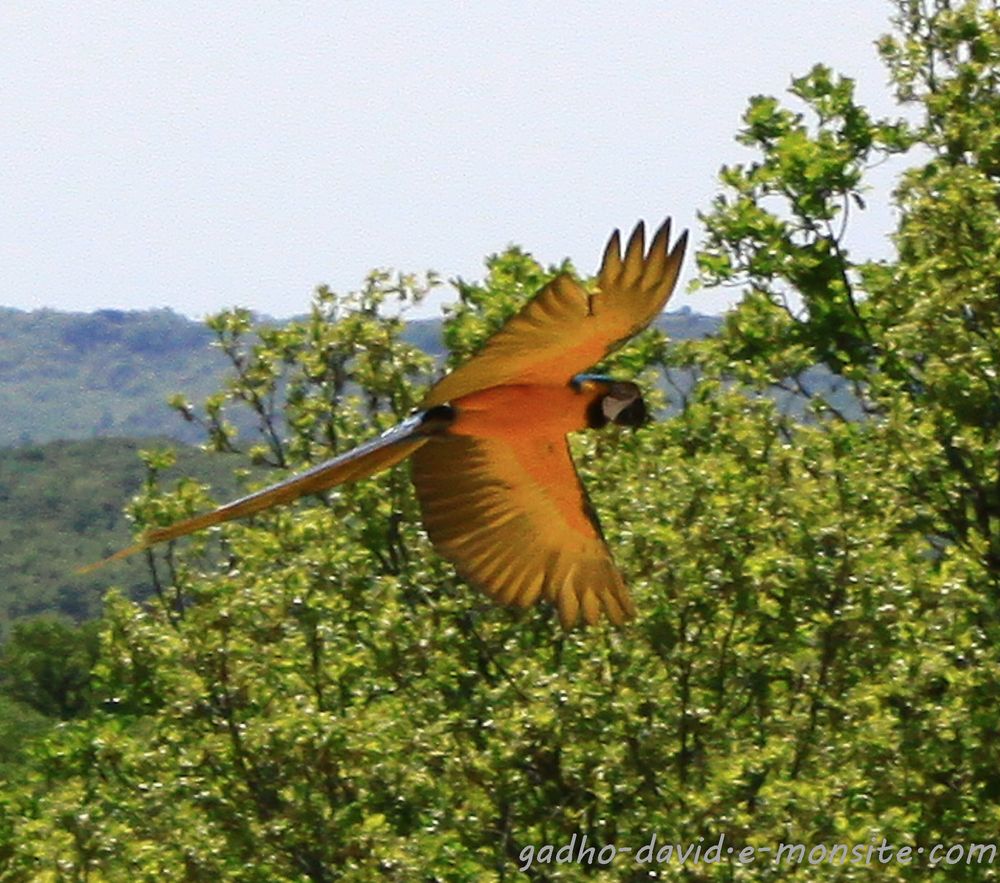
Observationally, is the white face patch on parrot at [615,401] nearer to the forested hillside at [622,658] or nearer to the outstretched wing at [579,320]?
the outstretched wing at [579,320]

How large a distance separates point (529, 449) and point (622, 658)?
190 inches

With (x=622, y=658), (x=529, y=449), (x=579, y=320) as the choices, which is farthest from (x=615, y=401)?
(x=622, y=658)

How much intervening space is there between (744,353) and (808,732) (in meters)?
7.33

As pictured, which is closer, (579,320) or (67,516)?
(579,320)

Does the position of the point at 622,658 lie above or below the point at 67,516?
above

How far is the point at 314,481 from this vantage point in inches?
225

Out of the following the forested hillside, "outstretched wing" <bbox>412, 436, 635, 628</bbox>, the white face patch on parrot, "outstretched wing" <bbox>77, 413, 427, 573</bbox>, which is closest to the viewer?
"outstretched wing" <bbox>77, 413, 427, 573</bbox>

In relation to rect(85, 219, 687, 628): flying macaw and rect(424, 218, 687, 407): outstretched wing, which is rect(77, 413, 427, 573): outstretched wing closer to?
rect(85, 219, 687, 628): flying macaw

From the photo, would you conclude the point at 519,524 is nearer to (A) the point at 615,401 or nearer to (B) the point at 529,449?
(B) the point at 529,449

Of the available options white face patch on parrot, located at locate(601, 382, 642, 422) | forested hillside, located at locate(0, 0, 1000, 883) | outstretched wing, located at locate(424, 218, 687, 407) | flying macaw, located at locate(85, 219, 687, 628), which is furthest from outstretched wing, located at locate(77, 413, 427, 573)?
forested hillside, located at locate(0, 0, 1000, 883)

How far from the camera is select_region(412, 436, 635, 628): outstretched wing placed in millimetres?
7441

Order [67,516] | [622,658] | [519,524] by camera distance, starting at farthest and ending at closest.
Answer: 1. [67,516]
2. [622,658]
3. [519,524]

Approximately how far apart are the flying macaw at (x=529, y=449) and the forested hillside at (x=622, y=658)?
3.66 meters

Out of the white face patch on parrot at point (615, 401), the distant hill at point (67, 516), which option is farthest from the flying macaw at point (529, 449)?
the distant hill at point (67, 516)
